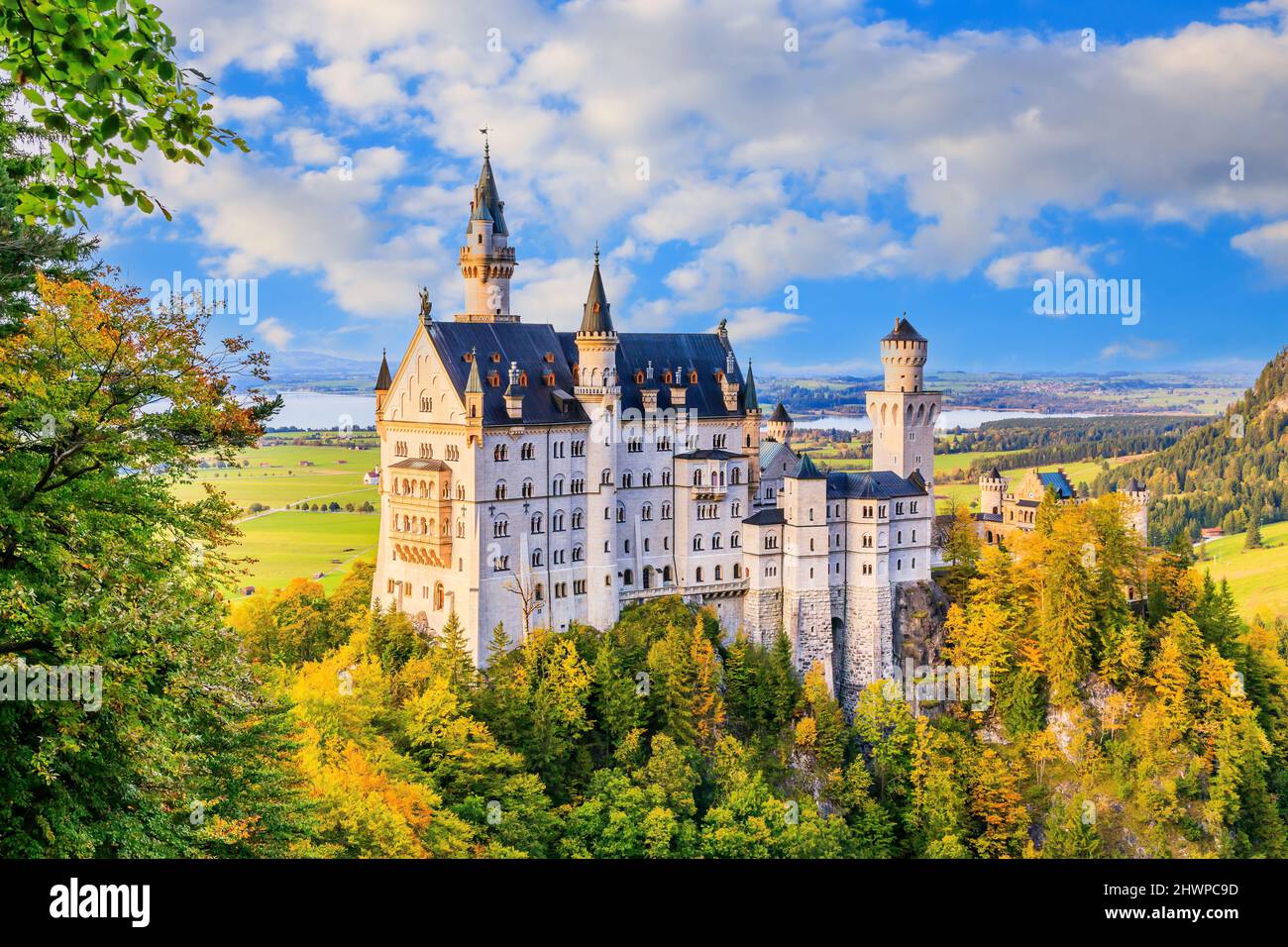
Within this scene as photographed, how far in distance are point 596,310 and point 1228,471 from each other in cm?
13911

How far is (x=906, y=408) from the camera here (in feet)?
289

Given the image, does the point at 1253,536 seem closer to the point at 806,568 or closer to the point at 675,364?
the point at 806,568

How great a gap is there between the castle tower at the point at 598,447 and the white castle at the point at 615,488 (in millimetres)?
101

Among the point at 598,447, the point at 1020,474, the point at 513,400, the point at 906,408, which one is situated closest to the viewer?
the point at 513,400

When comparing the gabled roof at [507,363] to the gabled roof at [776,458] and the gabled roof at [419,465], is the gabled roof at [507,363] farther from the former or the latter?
the gabled roof at [776,458]

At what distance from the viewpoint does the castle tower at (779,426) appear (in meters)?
88.1

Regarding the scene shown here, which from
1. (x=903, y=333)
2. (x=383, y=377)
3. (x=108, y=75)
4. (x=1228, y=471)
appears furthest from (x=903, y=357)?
(x=1228, y=471)

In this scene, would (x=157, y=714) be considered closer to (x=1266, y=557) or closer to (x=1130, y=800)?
(x=1130, y=800)

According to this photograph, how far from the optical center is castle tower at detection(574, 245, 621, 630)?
7362cm

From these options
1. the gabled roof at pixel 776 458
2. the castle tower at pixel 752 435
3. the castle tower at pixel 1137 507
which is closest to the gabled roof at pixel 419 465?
the castle tower at pixel 752 435

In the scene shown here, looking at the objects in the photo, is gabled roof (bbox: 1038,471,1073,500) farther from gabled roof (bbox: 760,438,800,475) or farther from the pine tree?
the pine tree

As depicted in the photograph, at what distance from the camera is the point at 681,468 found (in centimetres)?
7844

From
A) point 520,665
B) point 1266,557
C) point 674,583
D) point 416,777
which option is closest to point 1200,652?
point 674,583
